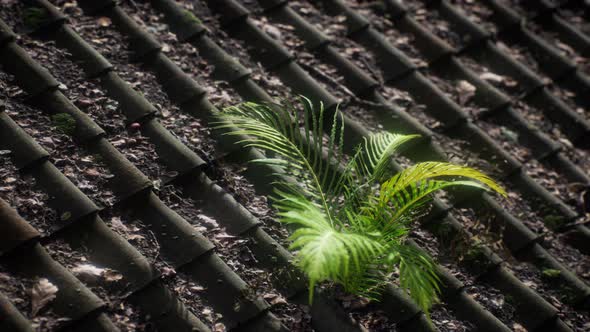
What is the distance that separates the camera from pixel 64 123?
8.52 feet

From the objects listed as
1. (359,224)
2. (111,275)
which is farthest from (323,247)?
(111,275)

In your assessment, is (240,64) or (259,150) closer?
(259,150)

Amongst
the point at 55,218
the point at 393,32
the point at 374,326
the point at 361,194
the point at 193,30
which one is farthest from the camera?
the point at 393,32

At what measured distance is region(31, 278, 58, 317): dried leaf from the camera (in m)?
2.07

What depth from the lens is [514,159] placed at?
3285 millimetres

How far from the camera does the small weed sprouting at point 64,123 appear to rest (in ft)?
8.48

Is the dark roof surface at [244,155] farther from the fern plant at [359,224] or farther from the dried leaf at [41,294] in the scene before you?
the fern plant at [359,224]

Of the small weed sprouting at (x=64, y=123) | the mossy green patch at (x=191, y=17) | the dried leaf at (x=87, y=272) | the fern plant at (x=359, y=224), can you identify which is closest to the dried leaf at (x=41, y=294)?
the dried leaf at (x=87, y=272)

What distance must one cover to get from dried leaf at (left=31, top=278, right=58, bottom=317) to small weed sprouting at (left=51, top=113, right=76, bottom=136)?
0.76 meters

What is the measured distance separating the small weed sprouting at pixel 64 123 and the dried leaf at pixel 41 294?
0.76m

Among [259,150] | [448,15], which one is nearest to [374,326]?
[259,150]

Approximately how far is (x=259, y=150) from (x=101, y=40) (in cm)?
107

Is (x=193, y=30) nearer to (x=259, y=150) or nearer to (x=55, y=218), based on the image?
(x=259, y=150)

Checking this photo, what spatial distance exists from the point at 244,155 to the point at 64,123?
85cm
